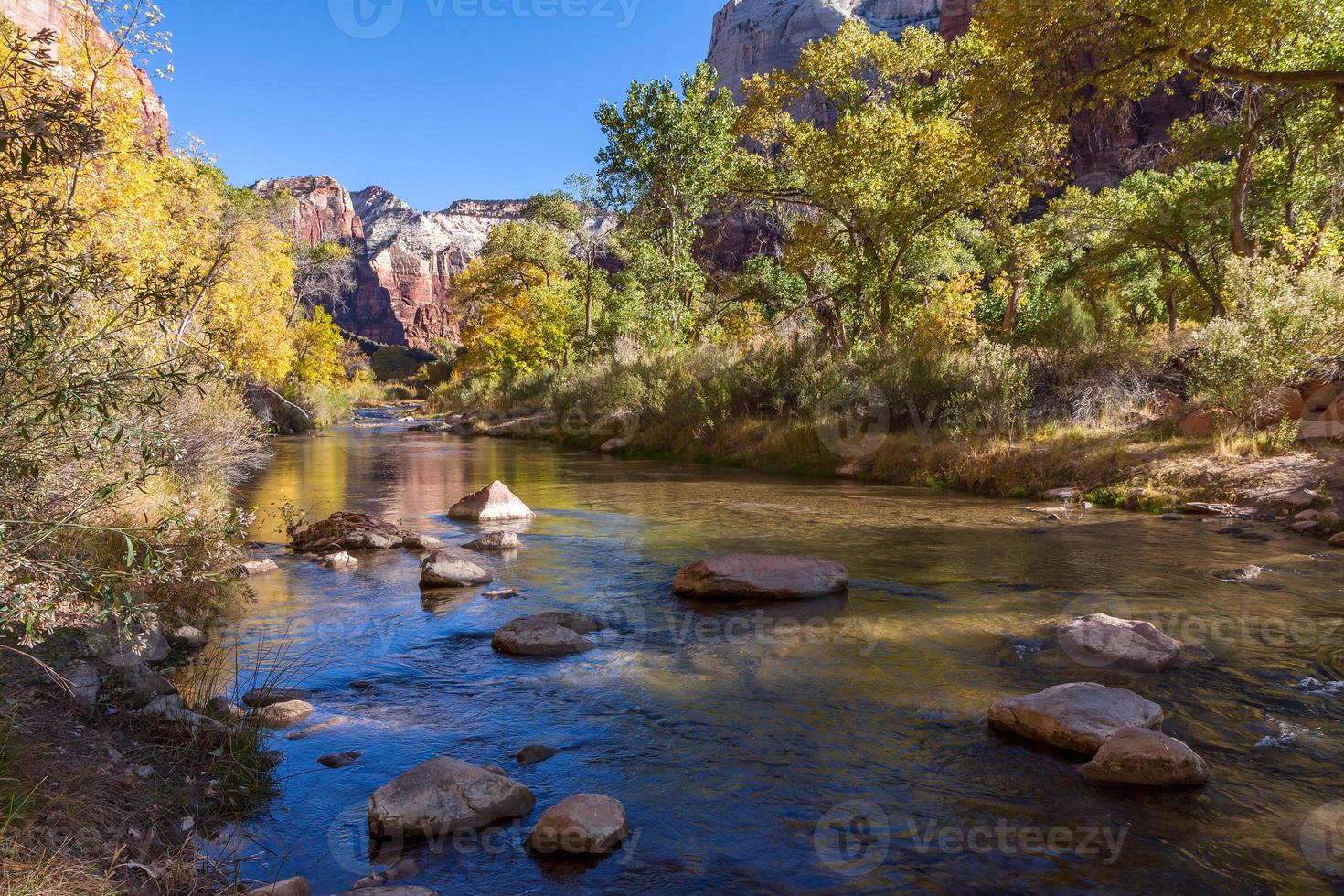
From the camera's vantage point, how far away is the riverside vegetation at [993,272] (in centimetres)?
1229

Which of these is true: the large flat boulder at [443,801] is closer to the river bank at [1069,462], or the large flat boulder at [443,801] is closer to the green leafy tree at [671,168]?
the river bank at [1069,462]

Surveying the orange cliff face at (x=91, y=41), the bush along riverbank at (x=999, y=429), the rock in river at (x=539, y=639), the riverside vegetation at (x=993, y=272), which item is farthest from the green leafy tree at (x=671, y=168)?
the rock in river at (x=539, y=639)

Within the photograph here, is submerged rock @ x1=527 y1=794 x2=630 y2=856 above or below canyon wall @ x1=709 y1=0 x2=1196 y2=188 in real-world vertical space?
below

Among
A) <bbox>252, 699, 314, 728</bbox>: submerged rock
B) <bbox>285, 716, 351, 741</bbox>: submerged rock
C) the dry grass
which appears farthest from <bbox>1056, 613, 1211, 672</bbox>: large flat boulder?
the dry grass

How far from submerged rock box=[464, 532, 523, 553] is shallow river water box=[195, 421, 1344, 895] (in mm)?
421

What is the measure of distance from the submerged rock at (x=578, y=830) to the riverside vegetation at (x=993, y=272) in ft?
32.8

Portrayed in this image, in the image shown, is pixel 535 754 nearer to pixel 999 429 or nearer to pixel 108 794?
pixel 108 794

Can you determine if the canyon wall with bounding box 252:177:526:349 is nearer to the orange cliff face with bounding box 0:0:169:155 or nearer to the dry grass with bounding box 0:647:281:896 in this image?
the orange cliff face with bounding box 0:0:169:155

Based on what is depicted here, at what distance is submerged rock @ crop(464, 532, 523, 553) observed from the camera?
447 inches

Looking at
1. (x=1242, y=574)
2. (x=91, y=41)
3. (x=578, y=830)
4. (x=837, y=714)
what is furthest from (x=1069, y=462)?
(x=91, y=41)

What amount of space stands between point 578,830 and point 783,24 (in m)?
105

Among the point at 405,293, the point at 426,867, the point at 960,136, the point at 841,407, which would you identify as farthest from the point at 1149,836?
the point at 405,293

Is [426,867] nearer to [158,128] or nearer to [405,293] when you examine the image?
[158,128]

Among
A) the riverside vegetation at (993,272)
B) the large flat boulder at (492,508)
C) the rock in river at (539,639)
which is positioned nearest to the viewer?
the rock in river at (539,639)
